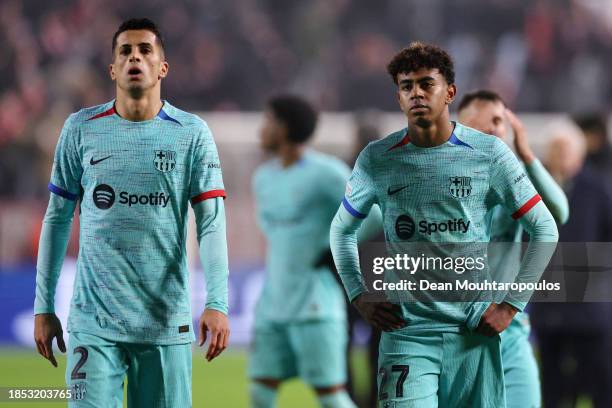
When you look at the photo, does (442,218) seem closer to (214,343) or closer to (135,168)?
(214,343)

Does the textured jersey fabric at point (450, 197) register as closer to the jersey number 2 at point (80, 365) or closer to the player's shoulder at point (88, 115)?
the player's shoulder at point (88, 115)

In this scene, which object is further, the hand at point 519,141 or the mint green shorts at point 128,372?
the hand at point 519,141

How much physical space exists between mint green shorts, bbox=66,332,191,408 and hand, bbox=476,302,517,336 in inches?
44.9

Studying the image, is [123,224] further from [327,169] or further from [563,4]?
[563,4]

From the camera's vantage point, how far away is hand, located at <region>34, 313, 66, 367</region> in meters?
4.20

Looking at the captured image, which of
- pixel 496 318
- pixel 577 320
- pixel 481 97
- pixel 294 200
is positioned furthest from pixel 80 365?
pixel 577 320

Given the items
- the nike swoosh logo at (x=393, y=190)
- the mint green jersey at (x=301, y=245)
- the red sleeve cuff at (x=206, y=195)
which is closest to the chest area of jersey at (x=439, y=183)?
the nike swoosh logo at (x=393, y=190)

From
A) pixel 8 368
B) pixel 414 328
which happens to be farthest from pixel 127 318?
pixel 8 368

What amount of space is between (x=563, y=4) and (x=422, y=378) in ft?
40.4

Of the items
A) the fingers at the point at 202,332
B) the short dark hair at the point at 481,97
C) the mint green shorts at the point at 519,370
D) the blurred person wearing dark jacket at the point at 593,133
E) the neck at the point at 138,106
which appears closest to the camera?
the fingers at the point at 202,332

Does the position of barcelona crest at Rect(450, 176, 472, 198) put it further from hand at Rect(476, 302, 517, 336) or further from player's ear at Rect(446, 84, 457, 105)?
hand at Rect(476, 302, 517, 336)

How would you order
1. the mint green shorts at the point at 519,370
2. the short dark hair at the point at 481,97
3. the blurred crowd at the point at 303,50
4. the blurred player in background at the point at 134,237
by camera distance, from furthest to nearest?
the blurred crowd at the point at 303,50
the short dark hair at the point at 481,97
the mint green shorts at the point at 519,370
the blurred player in background at the point at 134,237

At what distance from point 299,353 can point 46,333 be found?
2590 mm

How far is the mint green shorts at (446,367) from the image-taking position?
166 inches
